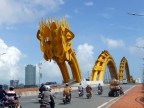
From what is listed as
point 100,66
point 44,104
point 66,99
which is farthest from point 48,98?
point 100,66

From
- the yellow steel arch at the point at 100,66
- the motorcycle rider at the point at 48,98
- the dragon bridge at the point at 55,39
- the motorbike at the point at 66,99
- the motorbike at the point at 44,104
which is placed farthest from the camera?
the yellow steel arch at the point at 100,66

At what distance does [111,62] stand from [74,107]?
97392 mm

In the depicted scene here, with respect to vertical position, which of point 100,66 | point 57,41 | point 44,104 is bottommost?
point 44,104

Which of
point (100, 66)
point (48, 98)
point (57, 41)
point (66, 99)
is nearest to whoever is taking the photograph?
point (48, 98)

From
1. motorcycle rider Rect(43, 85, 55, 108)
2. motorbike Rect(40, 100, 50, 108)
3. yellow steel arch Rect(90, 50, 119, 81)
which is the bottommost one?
motorbike Rect(40, 100, 50, 108)

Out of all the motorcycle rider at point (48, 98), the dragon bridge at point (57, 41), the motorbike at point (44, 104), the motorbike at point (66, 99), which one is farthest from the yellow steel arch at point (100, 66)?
the motorbike at point (44, 104)

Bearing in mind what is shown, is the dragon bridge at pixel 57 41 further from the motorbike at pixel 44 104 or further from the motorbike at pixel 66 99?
the motorbike at pixel 44 104

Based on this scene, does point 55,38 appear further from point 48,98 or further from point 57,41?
point 48,98

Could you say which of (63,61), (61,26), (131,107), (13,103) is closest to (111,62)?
(63,61)

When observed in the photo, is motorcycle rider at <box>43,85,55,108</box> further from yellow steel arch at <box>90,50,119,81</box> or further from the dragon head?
yellow steel arch at <box>90,50,119,81</box>

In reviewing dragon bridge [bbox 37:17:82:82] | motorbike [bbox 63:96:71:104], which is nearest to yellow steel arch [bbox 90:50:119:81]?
dragon bridge [bbox 37:17:82:82]

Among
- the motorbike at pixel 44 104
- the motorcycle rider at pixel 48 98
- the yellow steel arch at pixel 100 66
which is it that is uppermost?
the yellow steel arch at pixel 100 66

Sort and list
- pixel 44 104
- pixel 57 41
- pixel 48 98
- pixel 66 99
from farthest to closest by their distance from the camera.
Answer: pixel 57 41, pixel 66 99, pixel 48 98, pixel 44 104

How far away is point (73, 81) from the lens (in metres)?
91.4
